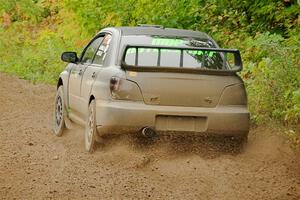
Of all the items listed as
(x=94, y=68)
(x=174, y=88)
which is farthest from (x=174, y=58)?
(x=94, y=68)

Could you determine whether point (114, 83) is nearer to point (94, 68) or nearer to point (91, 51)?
point (94, 68)

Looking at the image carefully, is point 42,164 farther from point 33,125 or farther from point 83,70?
point 33,125

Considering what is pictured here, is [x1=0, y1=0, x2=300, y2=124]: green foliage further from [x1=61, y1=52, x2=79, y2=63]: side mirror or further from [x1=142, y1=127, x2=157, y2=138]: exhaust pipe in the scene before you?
[x1=61, y1=52, x2=79, y2=63]: side mirror

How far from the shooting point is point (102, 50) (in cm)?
866

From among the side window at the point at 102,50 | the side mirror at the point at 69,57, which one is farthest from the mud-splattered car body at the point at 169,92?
the side mirror at the point at 69,57

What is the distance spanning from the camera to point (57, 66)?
1803 cm

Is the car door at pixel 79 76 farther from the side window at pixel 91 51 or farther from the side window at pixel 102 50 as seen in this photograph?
the side window at pixel 102 50

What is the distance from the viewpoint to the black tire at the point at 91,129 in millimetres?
7879

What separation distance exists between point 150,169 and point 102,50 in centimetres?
204

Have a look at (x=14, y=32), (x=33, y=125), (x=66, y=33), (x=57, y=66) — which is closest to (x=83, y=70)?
(x=33, y=125)

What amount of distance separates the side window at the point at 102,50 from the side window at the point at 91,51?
23 cm

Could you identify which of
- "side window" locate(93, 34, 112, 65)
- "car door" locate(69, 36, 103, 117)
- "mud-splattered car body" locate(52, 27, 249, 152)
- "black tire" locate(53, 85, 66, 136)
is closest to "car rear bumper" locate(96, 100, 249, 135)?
"mud-splattered car body" locate(52, 27, 249, 152)

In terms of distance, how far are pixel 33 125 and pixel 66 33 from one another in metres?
9.02

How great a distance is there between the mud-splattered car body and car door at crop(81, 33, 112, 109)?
0.23 m
